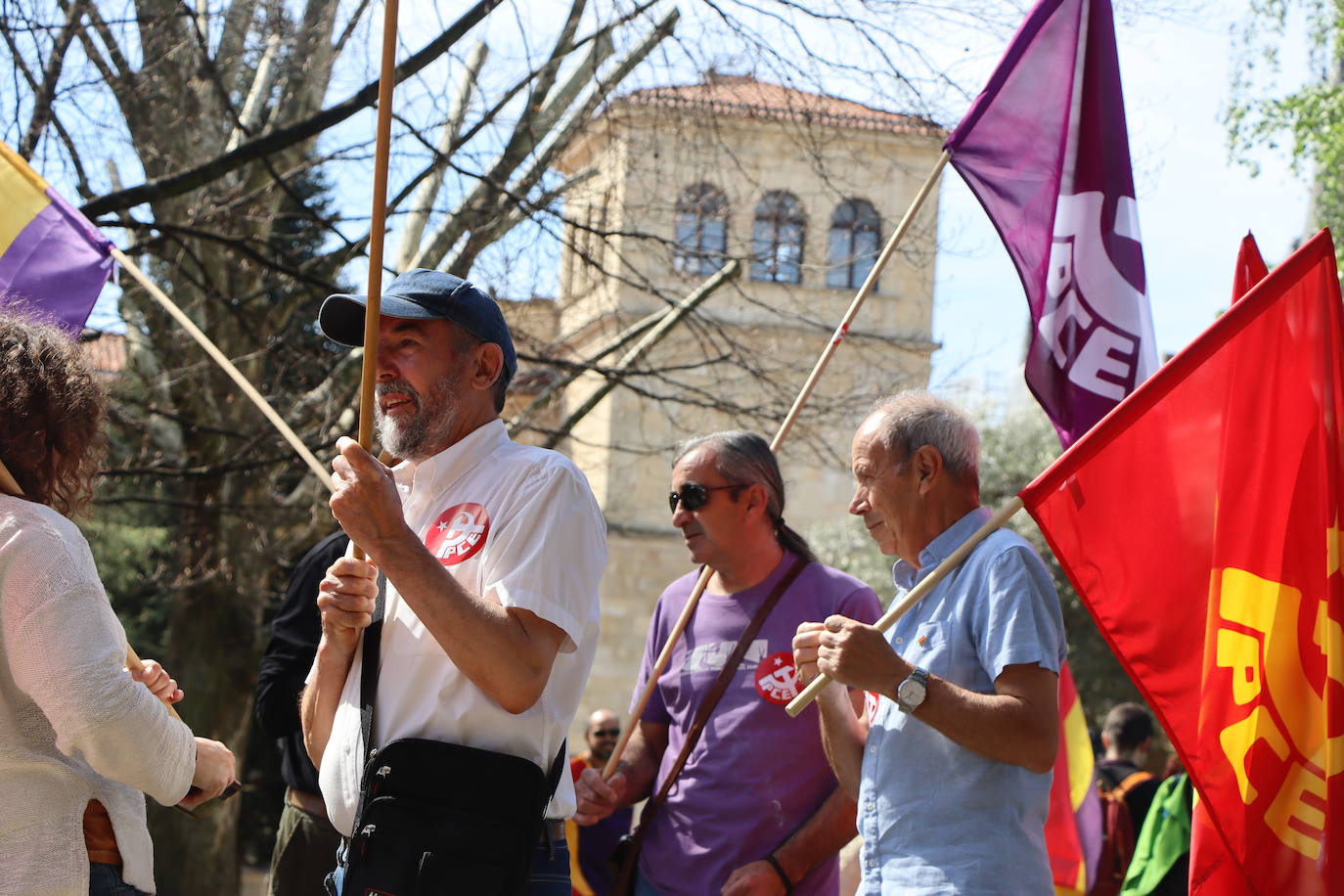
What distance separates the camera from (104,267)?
4.52 m

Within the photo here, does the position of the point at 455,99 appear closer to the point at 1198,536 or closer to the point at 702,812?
the point at 702,812

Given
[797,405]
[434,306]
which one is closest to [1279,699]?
[797,405]

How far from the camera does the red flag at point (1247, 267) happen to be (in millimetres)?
3893

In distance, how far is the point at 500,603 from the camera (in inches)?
118

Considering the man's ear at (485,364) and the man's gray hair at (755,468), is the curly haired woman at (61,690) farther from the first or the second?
the man's gray hair at (755,468)

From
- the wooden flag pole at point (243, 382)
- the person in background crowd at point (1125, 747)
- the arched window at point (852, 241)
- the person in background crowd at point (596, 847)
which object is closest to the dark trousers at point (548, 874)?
the wooden flag pole at point (243, 382)

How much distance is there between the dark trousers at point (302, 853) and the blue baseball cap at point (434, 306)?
1.74 m

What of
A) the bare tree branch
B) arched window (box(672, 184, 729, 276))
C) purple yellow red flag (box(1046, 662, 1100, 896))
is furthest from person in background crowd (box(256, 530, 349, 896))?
arched window (box(672, 184, 729, 276))

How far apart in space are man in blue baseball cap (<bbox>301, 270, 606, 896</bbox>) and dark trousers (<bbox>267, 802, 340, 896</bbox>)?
127 centimetres

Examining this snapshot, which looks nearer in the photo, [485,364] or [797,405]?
[485,364]

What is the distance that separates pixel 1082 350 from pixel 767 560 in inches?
44.8

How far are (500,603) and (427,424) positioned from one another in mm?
547

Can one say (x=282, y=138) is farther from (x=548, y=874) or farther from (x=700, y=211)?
(x=548, y=874)

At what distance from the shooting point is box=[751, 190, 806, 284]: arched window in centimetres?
996
